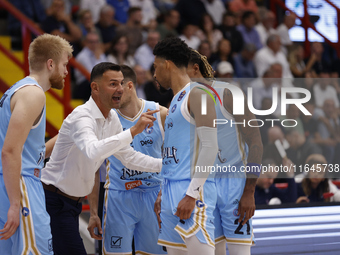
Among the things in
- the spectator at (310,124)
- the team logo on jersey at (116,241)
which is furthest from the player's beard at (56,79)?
the spectator at (310,124)

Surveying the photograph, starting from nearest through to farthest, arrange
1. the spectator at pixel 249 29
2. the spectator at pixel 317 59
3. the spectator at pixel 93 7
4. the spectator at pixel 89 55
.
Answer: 1. the spectator at pixel 89 55
2. the spectator at pixel 93 7
3. the spectator at pixel 249 29
4. the spectator at pixel 317 59

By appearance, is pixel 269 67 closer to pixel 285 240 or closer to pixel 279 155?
pixel 279 155

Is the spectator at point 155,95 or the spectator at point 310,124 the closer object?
the spectator at point 155,95

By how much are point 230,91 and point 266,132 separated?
4152 millimetres

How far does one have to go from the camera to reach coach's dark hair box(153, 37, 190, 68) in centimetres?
366

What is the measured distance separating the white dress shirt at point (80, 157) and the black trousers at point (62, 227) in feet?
0.33

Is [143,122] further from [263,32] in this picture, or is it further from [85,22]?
[263,32]

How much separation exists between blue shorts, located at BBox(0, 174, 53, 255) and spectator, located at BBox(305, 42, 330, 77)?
908cm

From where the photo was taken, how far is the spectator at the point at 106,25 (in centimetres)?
891

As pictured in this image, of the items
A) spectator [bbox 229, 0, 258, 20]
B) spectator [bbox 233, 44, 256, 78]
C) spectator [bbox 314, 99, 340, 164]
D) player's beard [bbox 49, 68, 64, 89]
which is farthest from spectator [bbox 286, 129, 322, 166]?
player's beard [bbox 49, 68, 64, 89]

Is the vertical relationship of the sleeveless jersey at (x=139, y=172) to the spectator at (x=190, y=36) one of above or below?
below

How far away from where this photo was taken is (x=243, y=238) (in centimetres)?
376

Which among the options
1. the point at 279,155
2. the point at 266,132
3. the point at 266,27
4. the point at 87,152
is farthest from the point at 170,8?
the point at 87,152

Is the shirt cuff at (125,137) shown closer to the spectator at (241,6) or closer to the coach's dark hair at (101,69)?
the coach's dark hair at (101,69)
